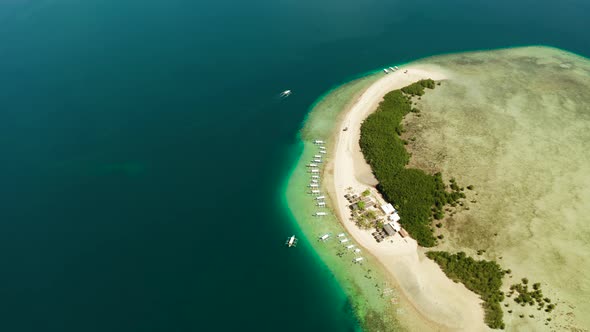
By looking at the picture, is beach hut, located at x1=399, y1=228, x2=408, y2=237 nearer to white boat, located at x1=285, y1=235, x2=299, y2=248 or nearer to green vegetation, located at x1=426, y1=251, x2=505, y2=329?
green vegetation, located at x1=426, y1=251, x2=505, y2=329

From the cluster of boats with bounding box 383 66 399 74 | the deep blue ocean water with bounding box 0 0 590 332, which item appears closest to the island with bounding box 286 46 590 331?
the cluster of boats with bounding box 383 66 399 74

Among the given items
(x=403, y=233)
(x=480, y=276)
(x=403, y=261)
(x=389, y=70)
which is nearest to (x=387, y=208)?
(x=403, y=233)

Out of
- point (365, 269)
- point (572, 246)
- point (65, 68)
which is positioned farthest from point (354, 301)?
point (65, 68)

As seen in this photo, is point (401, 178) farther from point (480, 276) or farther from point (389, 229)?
point (480, 276)

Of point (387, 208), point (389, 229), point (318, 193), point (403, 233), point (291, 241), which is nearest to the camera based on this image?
point (403, 233)

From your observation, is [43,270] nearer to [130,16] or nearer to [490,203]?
[490,203]

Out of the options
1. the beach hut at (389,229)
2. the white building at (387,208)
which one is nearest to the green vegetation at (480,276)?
the beach hut at (389,229)

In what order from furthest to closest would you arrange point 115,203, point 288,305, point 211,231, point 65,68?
point 65,68 → point 115,203 → point 211,231 → point 288,305

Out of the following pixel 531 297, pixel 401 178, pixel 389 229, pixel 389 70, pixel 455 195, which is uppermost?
pixel 389 70
